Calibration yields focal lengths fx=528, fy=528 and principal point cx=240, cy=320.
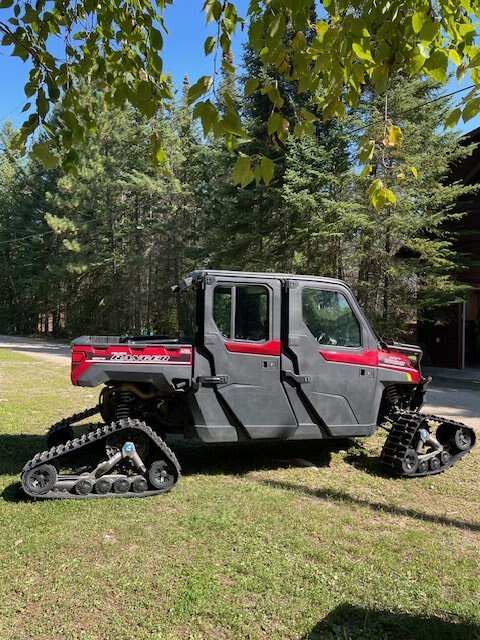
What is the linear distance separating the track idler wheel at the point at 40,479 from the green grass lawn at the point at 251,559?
130mm

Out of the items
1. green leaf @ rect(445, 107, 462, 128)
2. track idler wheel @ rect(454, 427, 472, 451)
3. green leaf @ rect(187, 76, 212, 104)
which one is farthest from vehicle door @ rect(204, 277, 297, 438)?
green leaf @ rect(445, 107, 462, 128)

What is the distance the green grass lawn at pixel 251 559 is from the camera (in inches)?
119

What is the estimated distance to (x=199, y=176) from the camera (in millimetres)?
28453

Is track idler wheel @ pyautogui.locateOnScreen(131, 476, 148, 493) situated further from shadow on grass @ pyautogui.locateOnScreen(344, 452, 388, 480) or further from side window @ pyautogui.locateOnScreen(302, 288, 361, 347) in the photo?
shadow on grass @ pyautogui.locateOnScreen(344, 452, 388, 480)

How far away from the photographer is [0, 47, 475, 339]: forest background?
50.3 feet

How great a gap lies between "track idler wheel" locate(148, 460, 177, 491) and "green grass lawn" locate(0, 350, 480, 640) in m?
0.11

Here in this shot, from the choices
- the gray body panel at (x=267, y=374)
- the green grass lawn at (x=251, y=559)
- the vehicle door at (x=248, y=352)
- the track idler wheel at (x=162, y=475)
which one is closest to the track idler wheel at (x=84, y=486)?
the green grass lawn at (x=251, y=559)

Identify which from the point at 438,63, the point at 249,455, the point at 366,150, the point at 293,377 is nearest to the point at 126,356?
the point at 293,377

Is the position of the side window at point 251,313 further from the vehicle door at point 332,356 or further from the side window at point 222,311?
the vehicle door at point 332,356

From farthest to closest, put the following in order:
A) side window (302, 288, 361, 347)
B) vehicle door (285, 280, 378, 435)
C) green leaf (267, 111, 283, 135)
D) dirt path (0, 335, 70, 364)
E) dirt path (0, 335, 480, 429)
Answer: dirt path (0, 335, 70, 364), dirt path (0, 335, 480, 429), side window (302, 288, 361, 347), vehicle door (285, 280, 378, 435), green leaf (267, 111, 283, 135)

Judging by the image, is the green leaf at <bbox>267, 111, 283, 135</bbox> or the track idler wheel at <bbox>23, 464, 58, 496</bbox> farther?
the track idler wheel at <bbox>23, 464, 58, 496</bbox>

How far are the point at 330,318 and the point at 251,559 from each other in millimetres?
2697

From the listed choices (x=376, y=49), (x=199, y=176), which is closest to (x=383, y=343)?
(x=376, y=49)

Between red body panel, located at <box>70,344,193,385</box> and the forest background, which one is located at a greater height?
the forest background
